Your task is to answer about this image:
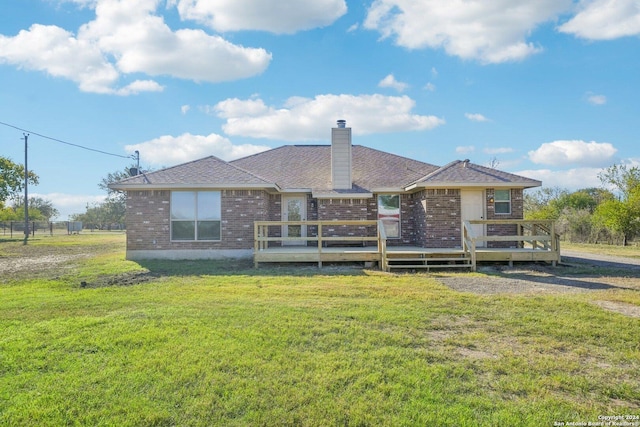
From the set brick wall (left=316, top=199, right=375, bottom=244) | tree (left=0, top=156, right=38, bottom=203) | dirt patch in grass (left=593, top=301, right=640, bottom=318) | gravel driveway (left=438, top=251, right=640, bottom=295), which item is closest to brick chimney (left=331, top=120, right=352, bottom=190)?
brick wall (left=316, top=199, right=375, bottom=244)

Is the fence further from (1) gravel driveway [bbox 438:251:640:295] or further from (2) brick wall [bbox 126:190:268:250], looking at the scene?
(1) gravel driveway [bbox 438:251:640:295]

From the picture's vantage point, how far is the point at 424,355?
3967mm

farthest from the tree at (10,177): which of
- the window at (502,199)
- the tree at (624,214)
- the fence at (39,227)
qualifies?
the tree at (624,214)

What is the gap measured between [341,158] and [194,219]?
6039 millimetres

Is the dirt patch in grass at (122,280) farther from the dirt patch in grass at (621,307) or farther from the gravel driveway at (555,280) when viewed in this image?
the dirt patch in grass at (621,307)

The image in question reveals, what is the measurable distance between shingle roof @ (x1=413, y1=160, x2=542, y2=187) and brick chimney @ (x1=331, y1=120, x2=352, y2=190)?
108 inches

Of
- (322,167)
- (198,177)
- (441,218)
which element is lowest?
(441,218)

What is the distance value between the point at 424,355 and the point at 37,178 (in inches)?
1760

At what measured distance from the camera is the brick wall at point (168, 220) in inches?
523

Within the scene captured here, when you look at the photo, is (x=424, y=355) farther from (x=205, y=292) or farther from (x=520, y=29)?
(x=520, y=29)

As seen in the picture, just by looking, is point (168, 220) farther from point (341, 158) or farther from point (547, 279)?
point (547, 279)

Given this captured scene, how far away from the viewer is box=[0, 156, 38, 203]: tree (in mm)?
32966

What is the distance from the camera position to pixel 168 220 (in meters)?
13.3

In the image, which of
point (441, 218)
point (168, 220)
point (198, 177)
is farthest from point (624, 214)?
point (168, 220)
